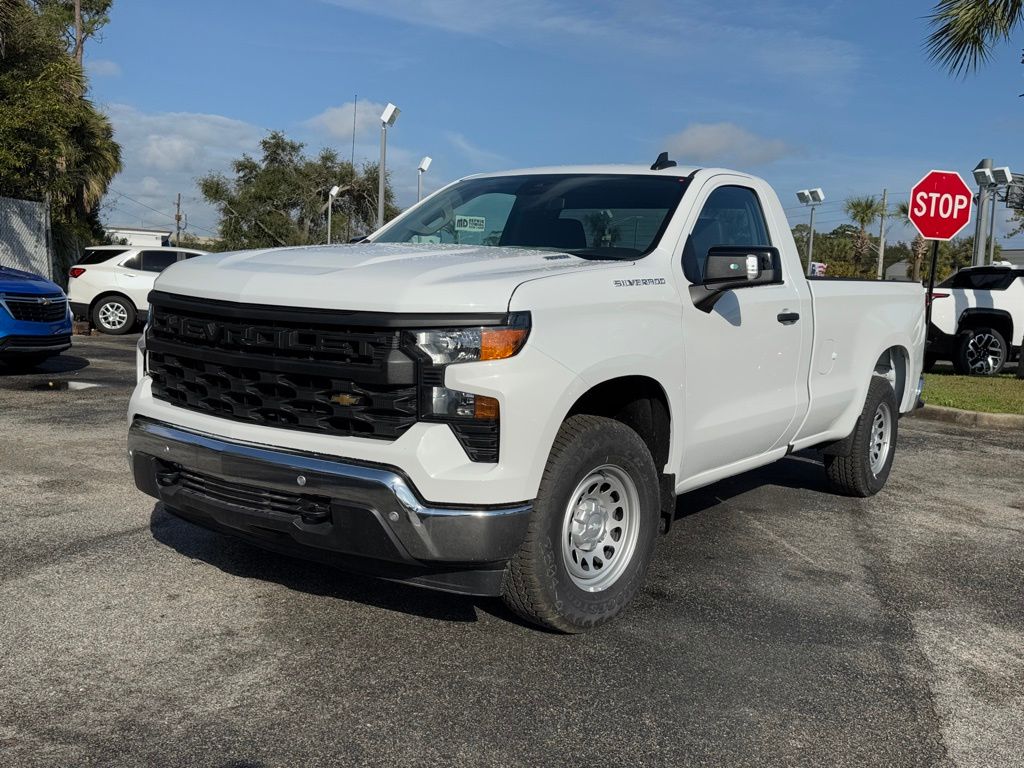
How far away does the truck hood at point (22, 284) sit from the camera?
35.8ft

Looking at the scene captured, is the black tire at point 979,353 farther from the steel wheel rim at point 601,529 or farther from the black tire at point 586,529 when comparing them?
the steel wheel rim at point 601,529

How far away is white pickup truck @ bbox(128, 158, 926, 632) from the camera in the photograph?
3.46m

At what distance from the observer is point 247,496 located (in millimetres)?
3742

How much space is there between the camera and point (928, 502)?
6.78 meters

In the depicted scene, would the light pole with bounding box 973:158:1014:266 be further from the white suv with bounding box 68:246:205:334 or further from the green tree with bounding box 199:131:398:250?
the green tree with bounding box 199:131:398:250

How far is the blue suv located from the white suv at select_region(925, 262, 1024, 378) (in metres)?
12.0

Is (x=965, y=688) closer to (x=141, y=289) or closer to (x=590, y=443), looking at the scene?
(x=590, y=443)

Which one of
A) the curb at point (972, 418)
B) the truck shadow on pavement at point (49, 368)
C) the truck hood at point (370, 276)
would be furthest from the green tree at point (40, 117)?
the truck hood at point (370, 276)

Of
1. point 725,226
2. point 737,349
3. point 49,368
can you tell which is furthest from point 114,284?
point 737,349

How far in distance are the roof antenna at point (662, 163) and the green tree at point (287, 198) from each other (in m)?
51.1

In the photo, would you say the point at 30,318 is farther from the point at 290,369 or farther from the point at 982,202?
the point at 982,202

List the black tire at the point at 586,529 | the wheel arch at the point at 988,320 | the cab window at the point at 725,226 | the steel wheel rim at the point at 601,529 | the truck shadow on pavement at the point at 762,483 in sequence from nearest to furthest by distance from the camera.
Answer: the black tire at the point at 586,529 < the steel wheel rim at the point at 601,529 < the cab window at the point at 725,226 < the truck shadow on pavement at the point at 762,483 < the wheel arch at the point at 988,320

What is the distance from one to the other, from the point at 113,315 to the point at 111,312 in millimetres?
63

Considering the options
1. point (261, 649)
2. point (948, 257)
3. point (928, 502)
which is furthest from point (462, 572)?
point (948, 257)
